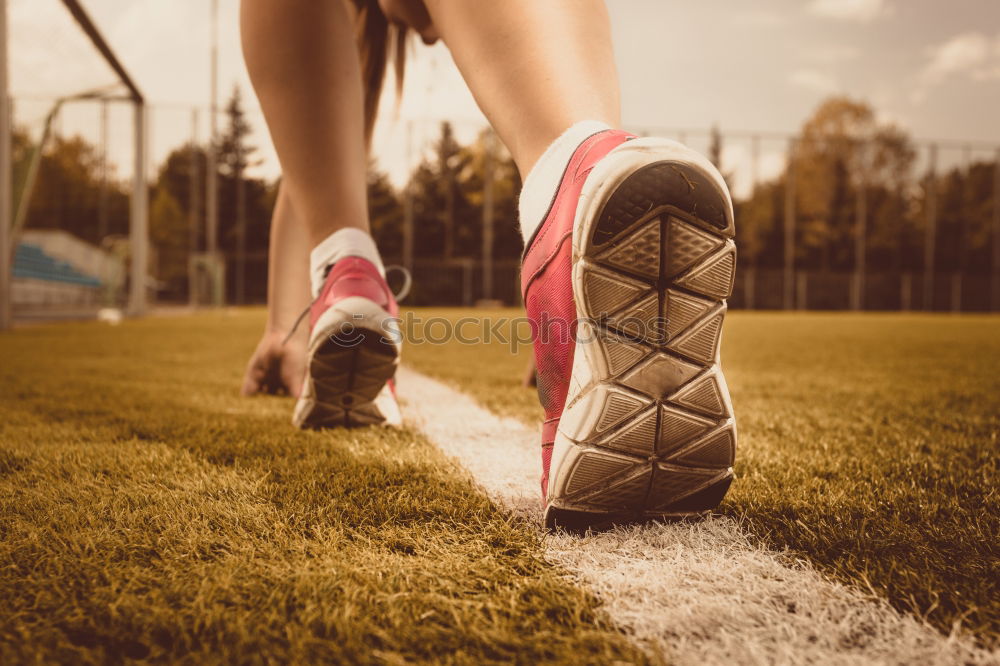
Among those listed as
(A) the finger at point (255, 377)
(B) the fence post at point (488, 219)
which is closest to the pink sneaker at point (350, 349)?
(A) the finger at point (255, 377)

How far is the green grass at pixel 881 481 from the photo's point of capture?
580 millimetres

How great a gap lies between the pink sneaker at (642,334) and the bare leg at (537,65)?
12cm

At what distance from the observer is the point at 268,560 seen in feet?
2.02

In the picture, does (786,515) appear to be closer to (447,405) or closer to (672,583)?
(672,583)

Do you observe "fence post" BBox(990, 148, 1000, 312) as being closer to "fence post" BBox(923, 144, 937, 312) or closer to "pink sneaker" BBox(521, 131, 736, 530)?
"fence post" BBox(923, 144, 937, 312)

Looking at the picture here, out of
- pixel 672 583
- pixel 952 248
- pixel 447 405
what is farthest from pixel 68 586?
pixel 952 248

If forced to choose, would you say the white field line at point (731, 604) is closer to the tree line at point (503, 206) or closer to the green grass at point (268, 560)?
the green grass at point (268, 560)

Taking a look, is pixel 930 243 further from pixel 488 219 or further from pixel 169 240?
pixel 169 240

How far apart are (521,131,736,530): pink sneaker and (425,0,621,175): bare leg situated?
0.12 m

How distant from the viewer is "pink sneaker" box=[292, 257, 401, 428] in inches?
42.8

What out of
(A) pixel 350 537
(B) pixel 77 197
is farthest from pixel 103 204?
(A) pixel 350 537

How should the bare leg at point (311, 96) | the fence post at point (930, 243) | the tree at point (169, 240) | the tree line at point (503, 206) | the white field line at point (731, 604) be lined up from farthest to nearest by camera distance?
the tree at point (169, 240) < the fence post at point (930, 243) < the tree line at point (503, 206) < the bare leg at point (311, 96) < the white field line at point (731, 604)

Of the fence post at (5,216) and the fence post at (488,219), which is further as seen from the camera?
the fence post at (488,219)

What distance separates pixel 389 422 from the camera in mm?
1308
